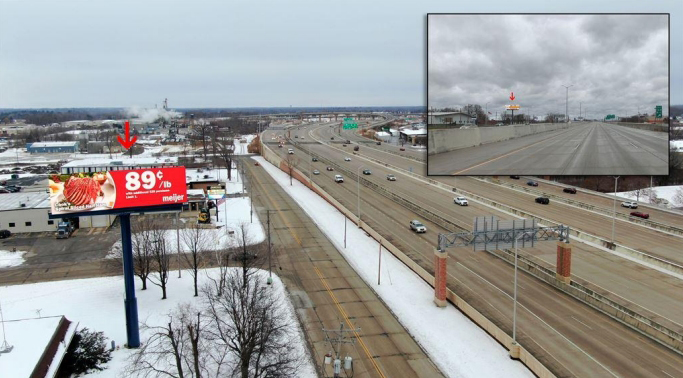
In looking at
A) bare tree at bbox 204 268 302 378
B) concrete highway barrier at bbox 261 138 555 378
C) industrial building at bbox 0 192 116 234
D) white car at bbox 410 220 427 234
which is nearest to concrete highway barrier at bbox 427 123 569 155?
concrete highway barrier at bbox 261 138 555 378

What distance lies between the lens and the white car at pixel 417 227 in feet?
142

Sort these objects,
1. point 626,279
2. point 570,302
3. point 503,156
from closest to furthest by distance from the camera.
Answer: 1. point 503,156
2. point 570,302
3. point 626,279

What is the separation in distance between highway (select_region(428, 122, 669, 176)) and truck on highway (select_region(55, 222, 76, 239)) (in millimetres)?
43119

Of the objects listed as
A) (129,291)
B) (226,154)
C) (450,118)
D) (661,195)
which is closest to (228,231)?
(129,291)

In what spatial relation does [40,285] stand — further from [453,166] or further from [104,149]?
[104,149]

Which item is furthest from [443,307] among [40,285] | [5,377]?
[40,285]

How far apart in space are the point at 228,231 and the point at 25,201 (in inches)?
928

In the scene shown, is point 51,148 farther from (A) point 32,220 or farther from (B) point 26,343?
(B) point 26,343

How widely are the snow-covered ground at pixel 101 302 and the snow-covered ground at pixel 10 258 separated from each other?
6748 millimetres

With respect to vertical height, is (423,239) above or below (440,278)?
below

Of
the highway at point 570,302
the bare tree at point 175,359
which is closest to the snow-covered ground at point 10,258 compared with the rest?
the bare tree at point 175,359

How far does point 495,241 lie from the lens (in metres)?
28.1

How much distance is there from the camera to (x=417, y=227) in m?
43.6

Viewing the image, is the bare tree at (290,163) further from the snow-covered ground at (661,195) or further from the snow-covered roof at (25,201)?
the snow-covered ground at (661,195)
